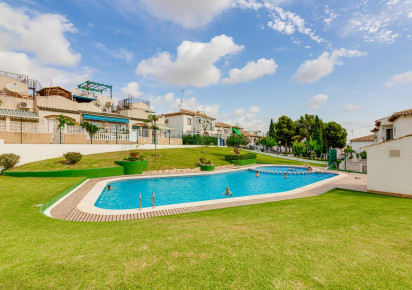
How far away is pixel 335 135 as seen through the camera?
60688mm

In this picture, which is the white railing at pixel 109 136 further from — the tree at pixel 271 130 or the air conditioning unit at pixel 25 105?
the tree at pixel 271 130

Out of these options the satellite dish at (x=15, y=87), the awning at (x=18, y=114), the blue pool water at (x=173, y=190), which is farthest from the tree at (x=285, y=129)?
the satellite dish at (x=15, y=87)

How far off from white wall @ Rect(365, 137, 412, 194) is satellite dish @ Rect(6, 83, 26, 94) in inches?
1789

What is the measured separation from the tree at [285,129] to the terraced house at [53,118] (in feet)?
124

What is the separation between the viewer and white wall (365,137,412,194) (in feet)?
39.8

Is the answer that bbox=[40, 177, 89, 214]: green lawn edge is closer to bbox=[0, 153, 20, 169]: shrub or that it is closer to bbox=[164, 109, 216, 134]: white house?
bbox=[0, 153, 20, 169]: shrub

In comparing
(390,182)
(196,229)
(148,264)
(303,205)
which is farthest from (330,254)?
(390,182)

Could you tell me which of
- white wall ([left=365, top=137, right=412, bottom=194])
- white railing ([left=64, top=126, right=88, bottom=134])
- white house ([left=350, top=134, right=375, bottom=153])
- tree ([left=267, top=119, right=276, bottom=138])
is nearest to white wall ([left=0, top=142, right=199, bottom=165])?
white railing ([left=64, top=126, right=88, bottom=134])

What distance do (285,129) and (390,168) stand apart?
50807mm

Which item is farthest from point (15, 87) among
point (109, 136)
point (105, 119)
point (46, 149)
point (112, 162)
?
point (112, 162)

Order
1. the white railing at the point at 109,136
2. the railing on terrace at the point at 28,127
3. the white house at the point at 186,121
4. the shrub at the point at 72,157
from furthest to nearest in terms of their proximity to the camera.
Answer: the white house at the point at 186,121 → the white railing at the point at 109,136 → the railing on terrace at the point at 28,127 → the shrub at the point at 72,157

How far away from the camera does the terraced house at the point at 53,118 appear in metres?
23.4

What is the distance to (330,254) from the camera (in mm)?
4734

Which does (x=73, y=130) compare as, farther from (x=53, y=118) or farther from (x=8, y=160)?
(x=8, y=160)
